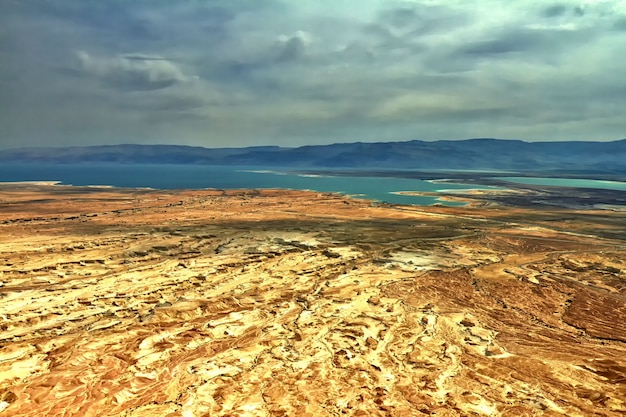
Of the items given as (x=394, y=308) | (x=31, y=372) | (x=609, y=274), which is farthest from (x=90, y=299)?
(x=609, y=274)

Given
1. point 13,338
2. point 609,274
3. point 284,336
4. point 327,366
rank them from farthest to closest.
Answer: point 609,274, point 284,336, point 13,338, point 327,366

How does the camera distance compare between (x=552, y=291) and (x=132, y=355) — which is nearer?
(x=132, y=355)

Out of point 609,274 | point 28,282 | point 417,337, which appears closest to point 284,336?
point 417,337

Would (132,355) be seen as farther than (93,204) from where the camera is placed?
No


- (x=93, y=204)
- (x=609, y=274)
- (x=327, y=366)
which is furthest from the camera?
(x=93, y=204)

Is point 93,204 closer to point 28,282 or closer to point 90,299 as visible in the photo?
point 28,282

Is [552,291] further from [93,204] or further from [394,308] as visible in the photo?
[93,204]
